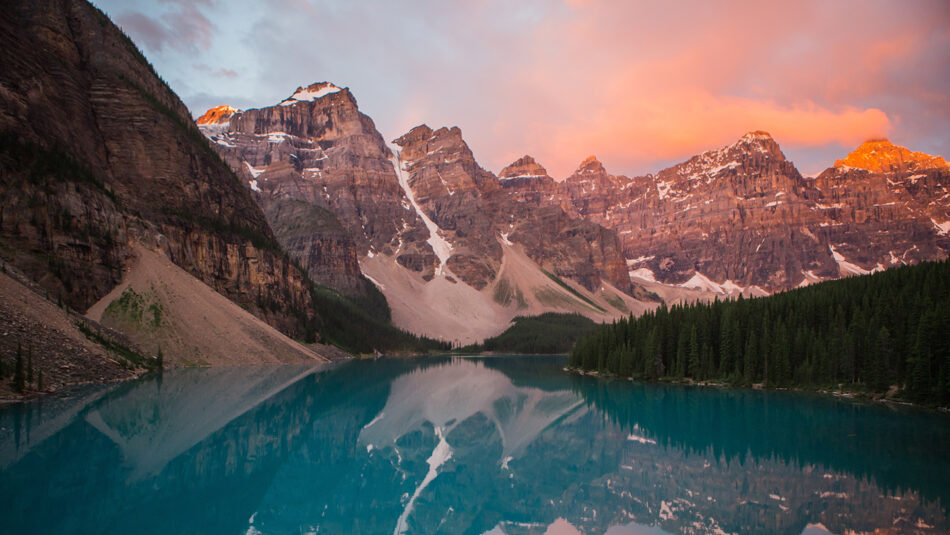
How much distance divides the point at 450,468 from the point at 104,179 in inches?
2914

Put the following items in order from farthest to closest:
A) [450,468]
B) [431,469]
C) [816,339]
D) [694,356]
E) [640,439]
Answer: [694,356] < [816,339] < [640,439] < [450,468] < [431,469]

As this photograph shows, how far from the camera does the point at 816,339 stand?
53.9 m

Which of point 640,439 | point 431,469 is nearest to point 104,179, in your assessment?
point 431,469

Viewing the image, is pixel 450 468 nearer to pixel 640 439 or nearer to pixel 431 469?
pixel 431 469

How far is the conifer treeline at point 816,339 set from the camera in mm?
41469

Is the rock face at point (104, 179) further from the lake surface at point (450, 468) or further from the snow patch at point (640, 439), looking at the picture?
the snow patch at point (640, 439)

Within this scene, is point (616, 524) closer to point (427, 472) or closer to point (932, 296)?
point (427, 472)

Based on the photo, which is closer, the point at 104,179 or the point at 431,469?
the point at 431,469

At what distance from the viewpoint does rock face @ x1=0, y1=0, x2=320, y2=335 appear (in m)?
57.5

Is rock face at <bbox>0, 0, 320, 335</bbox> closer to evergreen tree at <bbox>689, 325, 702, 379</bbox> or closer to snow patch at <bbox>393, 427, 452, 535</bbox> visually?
snow patch at <bbox>393, 427, 452, 535</bbox>

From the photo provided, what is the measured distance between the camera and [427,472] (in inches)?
823

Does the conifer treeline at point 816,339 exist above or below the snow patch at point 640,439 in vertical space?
above

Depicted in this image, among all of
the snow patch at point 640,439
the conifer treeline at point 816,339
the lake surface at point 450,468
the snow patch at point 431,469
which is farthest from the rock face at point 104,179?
the conifer treeline at point 816,339

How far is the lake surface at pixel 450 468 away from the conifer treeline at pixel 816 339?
7009 millimetres
